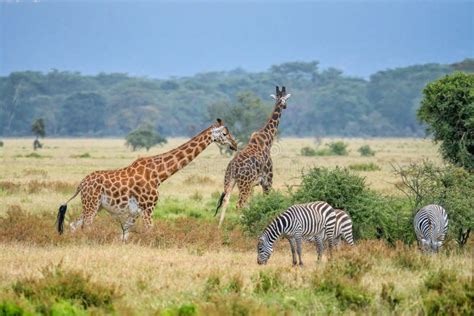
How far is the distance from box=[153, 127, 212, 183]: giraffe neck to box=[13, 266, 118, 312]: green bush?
5.25 meters

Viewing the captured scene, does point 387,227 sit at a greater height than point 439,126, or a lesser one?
lesser

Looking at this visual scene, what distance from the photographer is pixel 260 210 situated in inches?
643

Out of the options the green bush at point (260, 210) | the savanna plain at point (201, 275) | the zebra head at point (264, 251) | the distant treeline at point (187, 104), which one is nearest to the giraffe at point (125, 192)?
the savanna plain at point (201, 275)

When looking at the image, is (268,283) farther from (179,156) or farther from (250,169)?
(250,169)

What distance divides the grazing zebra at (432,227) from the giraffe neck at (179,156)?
3.99m

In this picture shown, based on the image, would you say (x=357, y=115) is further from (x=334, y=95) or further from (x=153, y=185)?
(x=153, y=185)

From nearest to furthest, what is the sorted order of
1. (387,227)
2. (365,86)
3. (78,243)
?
1. (78,243)
2. (387,227)
3. (365,86)

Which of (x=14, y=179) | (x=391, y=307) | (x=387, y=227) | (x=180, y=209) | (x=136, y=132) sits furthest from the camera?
(x=136, y=132)

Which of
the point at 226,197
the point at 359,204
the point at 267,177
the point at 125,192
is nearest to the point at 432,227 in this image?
the point at 359,204

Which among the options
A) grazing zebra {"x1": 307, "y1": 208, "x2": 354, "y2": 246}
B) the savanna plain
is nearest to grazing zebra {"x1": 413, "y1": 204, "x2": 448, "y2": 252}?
the savanna plain

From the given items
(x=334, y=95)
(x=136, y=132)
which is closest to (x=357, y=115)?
(x=334, y=95)

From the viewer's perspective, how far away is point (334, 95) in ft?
410

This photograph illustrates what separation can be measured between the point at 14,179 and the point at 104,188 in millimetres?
14423

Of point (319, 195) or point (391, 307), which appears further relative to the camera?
point (319, 195)
